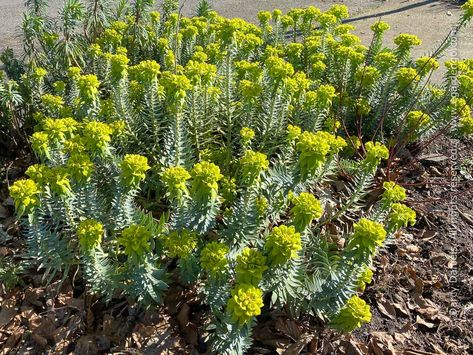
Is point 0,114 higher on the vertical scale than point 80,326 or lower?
higher

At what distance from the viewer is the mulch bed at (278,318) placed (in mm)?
2646

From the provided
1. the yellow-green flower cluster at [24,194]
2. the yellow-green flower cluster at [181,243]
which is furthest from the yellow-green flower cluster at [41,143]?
the yellow-green flower cluster at [181,243]

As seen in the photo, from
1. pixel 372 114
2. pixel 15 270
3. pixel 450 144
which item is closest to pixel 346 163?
pixel 372 114

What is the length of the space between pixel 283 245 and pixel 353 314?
606 mm

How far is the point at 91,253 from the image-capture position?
232 centimetres

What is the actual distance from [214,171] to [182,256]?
0.49 metres

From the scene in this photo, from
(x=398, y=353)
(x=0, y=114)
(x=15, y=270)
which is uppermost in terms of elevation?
(x=0, y=114)

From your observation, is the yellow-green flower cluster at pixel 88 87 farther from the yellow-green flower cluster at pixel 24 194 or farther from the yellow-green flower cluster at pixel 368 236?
the yellow-green flower cluster at pixel 368 236

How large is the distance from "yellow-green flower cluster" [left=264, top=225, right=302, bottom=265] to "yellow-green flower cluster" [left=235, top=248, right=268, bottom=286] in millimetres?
59

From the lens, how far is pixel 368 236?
2244mm

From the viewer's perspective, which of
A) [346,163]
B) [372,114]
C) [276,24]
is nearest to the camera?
[346,163]

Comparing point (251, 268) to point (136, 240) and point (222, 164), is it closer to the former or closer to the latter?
point (136, 240)

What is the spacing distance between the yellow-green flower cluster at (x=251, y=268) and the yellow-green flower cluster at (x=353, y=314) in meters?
0.57

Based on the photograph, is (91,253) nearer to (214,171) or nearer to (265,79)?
(214,171)
